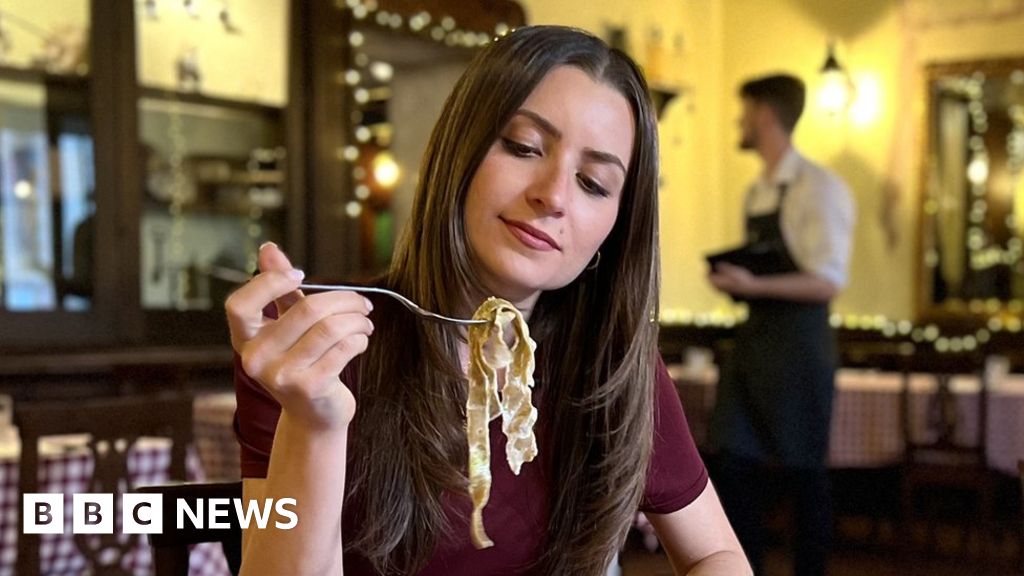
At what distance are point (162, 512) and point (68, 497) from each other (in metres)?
1.26

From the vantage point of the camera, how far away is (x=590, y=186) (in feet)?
3.51

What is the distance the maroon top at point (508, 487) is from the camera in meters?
1.03

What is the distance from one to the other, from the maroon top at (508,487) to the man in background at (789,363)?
1721 millimetres

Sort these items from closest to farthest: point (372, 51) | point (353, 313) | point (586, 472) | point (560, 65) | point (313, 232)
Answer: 1. point (353, 313)
2. point (560, 65)
3. point (586, 472)
4. point (313, 232)
5. point (372, 51)

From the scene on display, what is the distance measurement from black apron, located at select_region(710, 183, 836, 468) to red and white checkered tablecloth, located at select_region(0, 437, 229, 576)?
1.44 metres

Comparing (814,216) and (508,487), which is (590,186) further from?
(814,216)

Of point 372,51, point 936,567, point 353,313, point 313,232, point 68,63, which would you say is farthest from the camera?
point 372,51

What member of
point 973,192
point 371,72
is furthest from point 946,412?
point 371,72

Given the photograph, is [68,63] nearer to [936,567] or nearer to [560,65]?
[560,65]

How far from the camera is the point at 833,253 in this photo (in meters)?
3.04

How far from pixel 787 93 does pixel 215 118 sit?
7.99 feet

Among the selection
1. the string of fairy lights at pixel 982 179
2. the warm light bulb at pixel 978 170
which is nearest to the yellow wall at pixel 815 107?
the string of fairy lights at pixel 982 179

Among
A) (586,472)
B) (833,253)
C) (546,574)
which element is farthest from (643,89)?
(833,253)

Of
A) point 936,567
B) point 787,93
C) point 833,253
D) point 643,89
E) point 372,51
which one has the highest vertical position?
Answer: point 372,51
